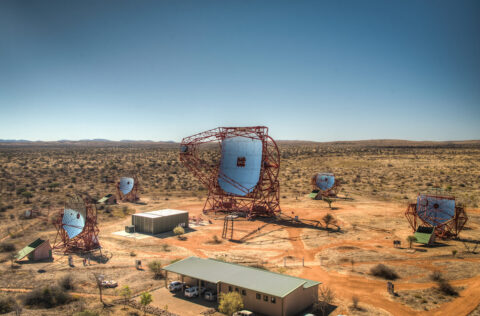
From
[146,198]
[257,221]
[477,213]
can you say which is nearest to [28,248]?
[257,221]

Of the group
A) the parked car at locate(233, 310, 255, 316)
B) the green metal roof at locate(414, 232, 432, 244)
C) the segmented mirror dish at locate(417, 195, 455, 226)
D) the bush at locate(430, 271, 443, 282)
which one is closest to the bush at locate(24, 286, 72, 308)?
the parked car at locate(233, 310, 255, 316)

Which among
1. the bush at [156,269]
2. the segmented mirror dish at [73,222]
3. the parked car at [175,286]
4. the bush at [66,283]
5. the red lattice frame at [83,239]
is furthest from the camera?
the red lattice frame at [83,239]

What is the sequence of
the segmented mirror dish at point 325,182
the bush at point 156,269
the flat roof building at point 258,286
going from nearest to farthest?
1. the flat roof building at point 258,286
2. the bush at point 156,269
3. the segmented mirror dish at point 325,182

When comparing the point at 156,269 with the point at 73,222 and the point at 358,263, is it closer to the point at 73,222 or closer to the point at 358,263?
the point at 73,222

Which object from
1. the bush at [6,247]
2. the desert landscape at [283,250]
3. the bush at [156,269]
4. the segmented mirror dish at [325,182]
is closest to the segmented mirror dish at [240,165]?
the desert landscape at [283,250]

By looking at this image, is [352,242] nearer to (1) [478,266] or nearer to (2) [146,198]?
(1) [478,266]

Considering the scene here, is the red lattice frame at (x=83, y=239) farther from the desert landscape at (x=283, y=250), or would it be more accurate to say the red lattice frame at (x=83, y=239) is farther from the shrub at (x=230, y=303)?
the shrub at (x=230, y=303)
